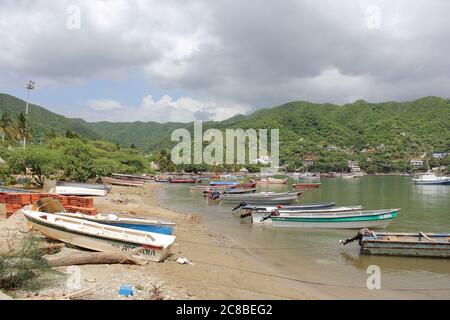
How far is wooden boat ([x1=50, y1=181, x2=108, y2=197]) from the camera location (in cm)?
3609

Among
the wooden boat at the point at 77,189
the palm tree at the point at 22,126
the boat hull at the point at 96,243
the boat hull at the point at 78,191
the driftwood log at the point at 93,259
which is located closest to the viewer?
the driftwood log at the point at 93,259

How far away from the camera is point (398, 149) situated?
197500 millimetres

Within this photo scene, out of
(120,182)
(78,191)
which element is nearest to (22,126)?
(120,182)

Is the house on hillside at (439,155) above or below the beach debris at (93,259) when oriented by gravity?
above

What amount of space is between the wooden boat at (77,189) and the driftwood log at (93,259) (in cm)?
2493

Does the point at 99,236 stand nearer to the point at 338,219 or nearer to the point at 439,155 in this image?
the point at 338,219

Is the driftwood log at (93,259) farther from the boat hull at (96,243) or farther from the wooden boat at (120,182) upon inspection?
the wooden boat at (120,182)

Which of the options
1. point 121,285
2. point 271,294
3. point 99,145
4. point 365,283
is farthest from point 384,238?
point 99,145

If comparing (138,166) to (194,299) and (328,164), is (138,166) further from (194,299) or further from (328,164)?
(328,164)

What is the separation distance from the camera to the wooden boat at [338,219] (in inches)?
A: 1070

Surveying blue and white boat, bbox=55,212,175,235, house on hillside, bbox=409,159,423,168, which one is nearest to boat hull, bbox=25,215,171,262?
blue and white boat, bbox=55,212,175,235

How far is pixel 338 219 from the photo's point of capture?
27422mm

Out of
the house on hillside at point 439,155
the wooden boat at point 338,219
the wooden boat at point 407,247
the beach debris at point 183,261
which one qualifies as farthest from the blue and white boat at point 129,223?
the house on hillside at point 439,155
